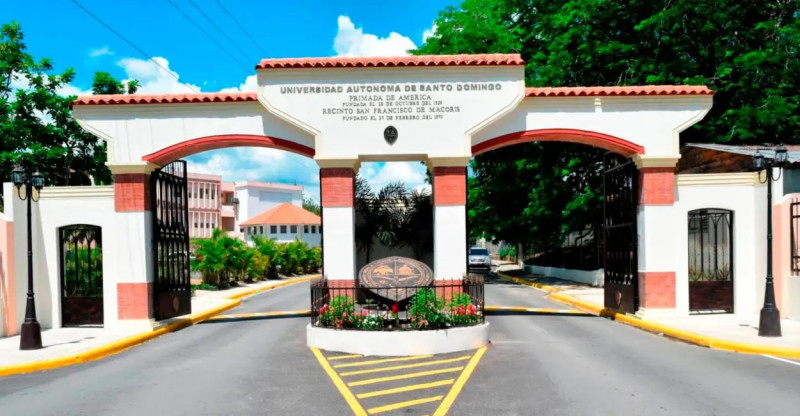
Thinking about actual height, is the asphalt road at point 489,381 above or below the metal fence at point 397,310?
below

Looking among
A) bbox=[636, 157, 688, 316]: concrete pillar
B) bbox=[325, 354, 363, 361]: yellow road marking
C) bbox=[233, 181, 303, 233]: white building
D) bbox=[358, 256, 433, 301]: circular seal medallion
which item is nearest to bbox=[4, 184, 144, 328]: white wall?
bbox=[358, 256, 433, 301]: circular seal medallion

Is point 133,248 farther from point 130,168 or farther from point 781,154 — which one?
point 781,154

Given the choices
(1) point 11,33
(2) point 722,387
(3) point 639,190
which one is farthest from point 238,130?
(1) point 11,33

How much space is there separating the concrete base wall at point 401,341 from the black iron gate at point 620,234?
5848mm

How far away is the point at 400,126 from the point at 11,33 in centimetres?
2391

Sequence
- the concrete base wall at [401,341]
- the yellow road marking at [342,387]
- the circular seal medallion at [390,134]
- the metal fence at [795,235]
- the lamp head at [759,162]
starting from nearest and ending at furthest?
the yellow road marking at [342,387] < the concrete base wall at [401,341] < the lamp head at [759,162] < the circular seal medallion at [390,134] < the metal fence at [795,235]

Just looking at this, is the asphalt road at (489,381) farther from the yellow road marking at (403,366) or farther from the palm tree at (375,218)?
the palm tree at (375,218)

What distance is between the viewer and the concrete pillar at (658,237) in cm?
1502

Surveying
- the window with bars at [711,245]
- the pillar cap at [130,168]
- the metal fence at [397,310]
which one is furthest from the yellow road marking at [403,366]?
the pillar cap at [130,168]

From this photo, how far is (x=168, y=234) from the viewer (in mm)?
16188

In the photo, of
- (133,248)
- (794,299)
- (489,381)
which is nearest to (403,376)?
(489,381)

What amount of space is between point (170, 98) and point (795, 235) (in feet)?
53.2

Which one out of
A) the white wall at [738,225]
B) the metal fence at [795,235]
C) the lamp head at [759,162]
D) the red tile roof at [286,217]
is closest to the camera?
the lamp head at [759,162]

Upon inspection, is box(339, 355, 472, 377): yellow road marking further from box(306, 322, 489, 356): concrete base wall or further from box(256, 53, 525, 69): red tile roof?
box(256, 53, 525, 69): red tile roof
